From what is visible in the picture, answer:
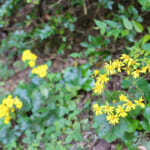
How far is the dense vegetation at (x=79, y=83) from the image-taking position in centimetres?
159

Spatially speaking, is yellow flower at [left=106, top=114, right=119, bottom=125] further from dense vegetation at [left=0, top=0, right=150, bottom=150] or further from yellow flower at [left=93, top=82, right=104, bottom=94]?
yellow flower at [left=93, top=82, right=104, bottom=94]

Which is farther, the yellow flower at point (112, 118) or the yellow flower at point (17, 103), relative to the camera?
the yellow flower at point (17, 103)

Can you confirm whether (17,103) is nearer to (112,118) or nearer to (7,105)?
(7,105)

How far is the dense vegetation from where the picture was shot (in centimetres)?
159

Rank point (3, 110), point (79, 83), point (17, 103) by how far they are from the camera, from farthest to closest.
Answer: point (79, 83)
point (17, 103)
point (3, 110)

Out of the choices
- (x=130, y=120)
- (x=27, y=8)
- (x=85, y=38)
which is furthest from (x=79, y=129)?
(x=27, y=8)

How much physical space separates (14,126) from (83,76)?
1228 millimetres

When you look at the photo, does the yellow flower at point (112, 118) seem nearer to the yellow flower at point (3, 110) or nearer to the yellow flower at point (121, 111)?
the yellow flower at point (121, 111)

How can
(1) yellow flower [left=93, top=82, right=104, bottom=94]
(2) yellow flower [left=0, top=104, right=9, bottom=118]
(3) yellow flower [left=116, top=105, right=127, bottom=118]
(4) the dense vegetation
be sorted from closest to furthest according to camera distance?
(3) yellow flower [left=116, top=105, right=127, bottom=118] < (1) yellow flower [left=93, top=82, right=104, bottom=94] < (4) the dense vegetation < (2) yellow flower [left=0, top=104, right=9, bottom=118]

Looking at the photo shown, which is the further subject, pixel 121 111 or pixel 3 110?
pixel 3 110

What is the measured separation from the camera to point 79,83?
2.45m

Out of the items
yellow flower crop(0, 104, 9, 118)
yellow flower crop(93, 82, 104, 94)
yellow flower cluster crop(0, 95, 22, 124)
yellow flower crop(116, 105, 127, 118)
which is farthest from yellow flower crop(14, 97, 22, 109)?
yellow flower crop(116, 105, 127, 118)

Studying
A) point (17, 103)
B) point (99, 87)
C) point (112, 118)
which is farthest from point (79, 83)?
point (112, 118)

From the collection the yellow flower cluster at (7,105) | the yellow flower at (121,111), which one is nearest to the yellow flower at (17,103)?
the yellow flower cluster at (7,105)
